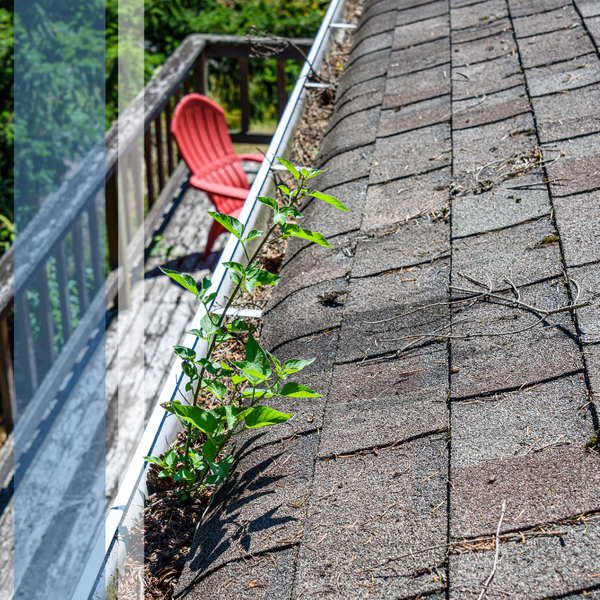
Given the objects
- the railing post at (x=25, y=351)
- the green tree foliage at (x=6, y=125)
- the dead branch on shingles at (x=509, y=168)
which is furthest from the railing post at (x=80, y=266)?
the dead branch on shingles at (x=509, y=168)

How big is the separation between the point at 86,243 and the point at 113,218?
5.86 ft

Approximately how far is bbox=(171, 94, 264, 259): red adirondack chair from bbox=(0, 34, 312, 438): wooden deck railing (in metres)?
0.24

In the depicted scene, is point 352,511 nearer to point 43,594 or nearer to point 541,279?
point 541,279

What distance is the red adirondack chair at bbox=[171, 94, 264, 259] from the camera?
5449 millimetres

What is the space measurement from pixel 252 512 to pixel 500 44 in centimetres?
250

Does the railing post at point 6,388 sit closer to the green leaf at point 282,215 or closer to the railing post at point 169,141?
the railing post at point 169,141

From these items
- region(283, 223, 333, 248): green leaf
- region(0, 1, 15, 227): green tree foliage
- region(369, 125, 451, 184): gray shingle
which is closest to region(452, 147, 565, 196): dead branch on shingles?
region(369, 125, 451, 184): gray shingle

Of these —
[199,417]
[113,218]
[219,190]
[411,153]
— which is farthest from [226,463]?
[219,190]

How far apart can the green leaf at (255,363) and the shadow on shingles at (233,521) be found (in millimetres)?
222

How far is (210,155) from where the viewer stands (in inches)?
235

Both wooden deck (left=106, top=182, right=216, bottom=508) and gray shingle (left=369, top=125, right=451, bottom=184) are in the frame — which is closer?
gray shingle (left=369, top=125, right=451, bottom=184)

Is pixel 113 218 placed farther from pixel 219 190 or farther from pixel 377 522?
pixel 377 522

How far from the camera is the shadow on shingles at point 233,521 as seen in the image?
1384mm

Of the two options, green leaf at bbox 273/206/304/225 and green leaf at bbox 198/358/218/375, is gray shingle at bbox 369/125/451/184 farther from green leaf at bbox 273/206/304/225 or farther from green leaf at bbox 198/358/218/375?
green leaf at bbox 198/358/218/375
